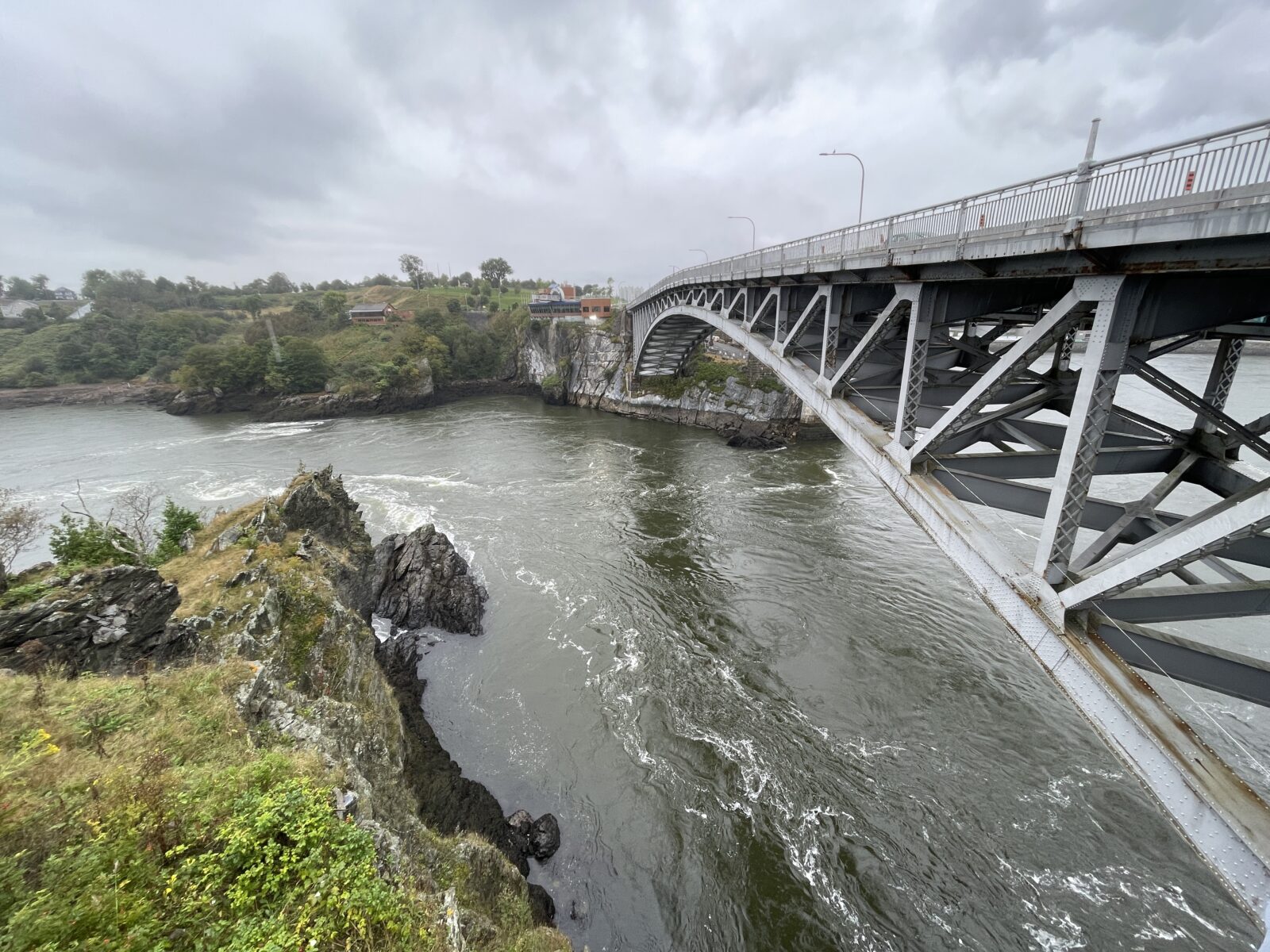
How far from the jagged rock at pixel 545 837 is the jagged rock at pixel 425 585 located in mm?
5757

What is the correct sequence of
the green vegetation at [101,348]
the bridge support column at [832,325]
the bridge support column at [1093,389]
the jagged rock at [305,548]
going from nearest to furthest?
the bridge support column at [1093,389] < the jagged rock at [305,548] < the bridge support column at [832,325] < the green vegetation at [101,348]

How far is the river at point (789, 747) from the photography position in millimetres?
6895

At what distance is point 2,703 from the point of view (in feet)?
16.5

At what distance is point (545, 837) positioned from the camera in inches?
312

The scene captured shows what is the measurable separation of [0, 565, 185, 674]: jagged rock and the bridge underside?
1156 cm

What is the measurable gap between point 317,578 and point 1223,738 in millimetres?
17099

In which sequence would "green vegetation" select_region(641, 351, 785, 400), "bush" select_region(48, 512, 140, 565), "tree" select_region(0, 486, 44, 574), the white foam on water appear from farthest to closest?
the white foam on water, "green vegetation" select_region(641, 351, 785, 400), "tree" select_region(0, 486, 44, 574), "bush" select_region(48, 512, 140, 565)

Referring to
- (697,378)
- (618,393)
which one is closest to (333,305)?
(618,393)

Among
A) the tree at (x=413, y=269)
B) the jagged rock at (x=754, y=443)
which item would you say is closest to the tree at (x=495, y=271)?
the tree at (x=413, y=269)

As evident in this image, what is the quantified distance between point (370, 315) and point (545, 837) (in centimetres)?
7038

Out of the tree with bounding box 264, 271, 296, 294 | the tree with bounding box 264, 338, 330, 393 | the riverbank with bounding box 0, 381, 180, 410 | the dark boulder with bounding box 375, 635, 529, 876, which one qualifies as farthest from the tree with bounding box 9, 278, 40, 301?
the dark boulder with bounding box 375, 635, 529, 876

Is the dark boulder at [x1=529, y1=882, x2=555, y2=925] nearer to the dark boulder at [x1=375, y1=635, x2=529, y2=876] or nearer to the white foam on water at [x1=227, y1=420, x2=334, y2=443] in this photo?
the dark boulder at [x1=375, y1=635, x2=529, y2=876]

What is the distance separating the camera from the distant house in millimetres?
64125

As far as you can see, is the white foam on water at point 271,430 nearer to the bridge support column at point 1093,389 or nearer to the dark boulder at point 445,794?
the dark boulder at point 445,794
